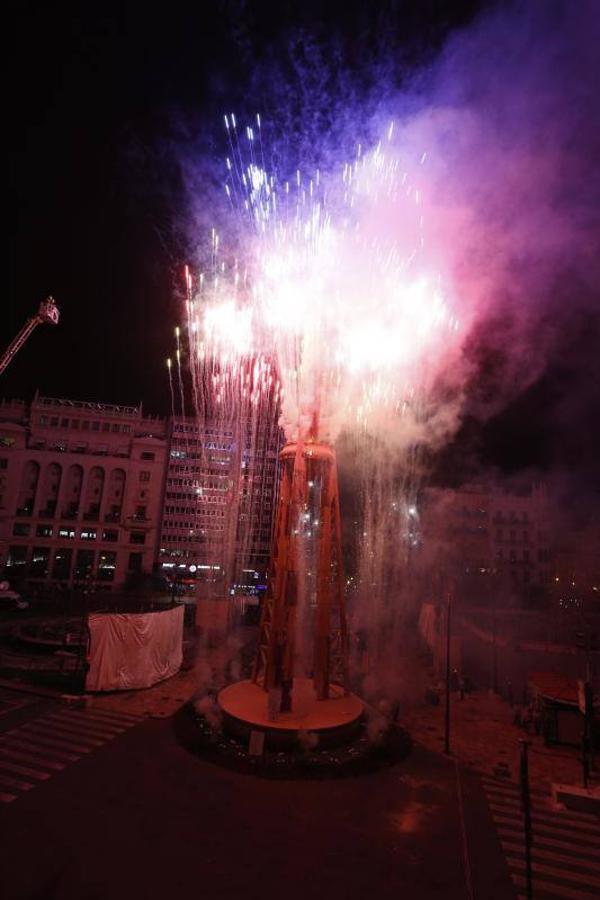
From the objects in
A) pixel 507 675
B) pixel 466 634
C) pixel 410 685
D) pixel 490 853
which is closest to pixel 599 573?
pixel 466 634

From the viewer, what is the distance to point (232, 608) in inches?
1237

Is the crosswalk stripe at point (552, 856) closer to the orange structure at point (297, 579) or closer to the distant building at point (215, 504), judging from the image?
the orange structure at point (297, 579)

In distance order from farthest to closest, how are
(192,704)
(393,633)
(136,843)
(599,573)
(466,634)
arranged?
(599,573) < (393,633) < (466,634) < (192,704) < (136,843)

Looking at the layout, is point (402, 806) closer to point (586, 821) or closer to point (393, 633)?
point (586, 821)

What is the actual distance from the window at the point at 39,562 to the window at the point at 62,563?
0.89 meters

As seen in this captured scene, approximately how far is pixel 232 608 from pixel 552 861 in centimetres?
2453

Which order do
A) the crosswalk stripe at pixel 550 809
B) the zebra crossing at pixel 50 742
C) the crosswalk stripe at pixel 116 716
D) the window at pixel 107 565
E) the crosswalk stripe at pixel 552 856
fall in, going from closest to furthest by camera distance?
the crosswalk stripe at pixel 552 856 → the crosswalk stripe at pixel 550 809 → the zebra crossing at pixel 50 742 → the crosswalk stripe at pixel 116 716 → the window at pixel 107 565

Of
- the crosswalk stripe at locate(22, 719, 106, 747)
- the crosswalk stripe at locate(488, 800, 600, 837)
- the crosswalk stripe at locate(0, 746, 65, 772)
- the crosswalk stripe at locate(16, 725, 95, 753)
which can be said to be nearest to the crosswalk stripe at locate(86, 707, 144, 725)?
the crosswalk stripe at locate(22, 719, 106, 747)

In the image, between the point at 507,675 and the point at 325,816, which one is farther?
the point at 507,675

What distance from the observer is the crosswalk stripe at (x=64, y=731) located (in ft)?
A: 43.2

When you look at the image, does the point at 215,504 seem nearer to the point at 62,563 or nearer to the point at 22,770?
the point at 62,563

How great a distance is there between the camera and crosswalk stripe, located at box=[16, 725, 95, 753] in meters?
12.7

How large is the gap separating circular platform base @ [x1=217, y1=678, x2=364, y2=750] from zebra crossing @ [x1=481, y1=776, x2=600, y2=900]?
4.01 m

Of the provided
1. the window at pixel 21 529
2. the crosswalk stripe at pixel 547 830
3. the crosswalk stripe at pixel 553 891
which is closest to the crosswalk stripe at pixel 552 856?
the crosswalk stripe at pixel 547 830
